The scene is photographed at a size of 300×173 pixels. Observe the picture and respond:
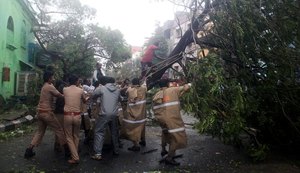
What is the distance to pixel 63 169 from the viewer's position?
667 centimetres

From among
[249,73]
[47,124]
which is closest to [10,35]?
[47,124]

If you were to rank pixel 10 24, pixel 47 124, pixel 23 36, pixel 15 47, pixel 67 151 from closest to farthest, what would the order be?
pixel 47 124, pixel 67 151, pixel 10 24, pixel 15 47, pixel 23 36

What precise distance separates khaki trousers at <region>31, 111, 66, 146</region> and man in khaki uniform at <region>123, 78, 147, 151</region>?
4.98 ft

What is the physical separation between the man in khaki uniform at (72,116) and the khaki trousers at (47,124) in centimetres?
45

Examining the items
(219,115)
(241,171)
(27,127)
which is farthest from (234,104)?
(27,127)

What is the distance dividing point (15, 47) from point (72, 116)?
32.2 feet

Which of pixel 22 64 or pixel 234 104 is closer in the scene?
pixel 234 104

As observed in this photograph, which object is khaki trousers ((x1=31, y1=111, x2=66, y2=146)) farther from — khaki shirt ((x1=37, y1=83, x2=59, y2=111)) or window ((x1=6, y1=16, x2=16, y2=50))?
window ((x1=6, y1=16, x2=16, y2=50))

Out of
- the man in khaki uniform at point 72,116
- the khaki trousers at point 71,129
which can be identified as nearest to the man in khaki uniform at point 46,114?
the man in khaki uniform at point 72,116

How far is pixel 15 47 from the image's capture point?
1562 centimetres

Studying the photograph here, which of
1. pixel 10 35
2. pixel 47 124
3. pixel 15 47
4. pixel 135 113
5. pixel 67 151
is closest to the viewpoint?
pixel 47 124

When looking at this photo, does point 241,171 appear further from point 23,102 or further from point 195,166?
point 23,102

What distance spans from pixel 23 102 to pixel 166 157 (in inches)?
366

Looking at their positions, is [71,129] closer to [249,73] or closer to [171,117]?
[171,117]
